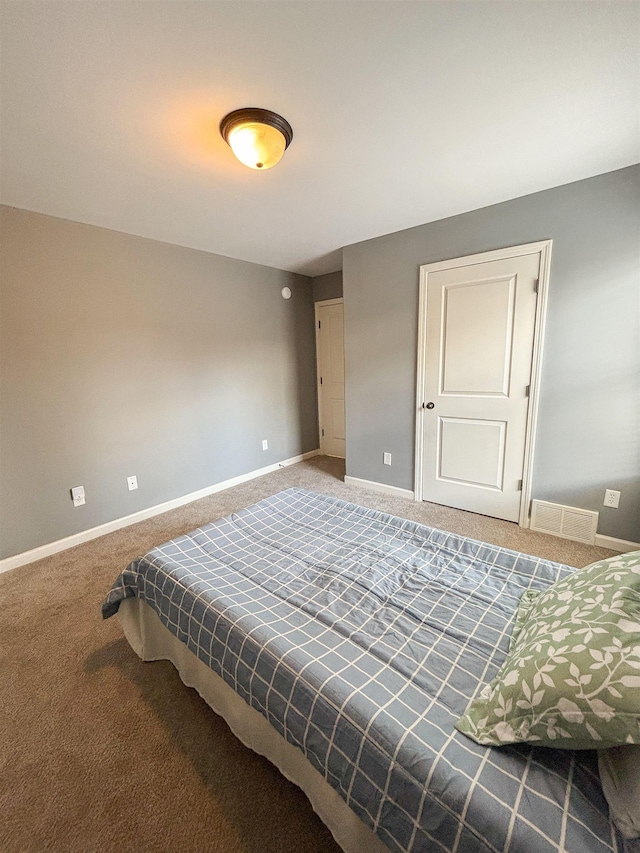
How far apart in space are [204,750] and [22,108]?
8.40 ft

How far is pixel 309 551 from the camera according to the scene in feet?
5.14

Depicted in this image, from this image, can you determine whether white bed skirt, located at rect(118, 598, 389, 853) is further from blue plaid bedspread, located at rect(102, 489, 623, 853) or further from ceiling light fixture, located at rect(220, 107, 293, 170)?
ceiling light fixture, located at rect(220, 107, 293, 170)

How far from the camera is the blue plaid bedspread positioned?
0.67 m

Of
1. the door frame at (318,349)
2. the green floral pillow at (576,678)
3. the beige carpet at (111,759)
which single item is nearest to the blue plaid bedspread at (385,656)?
the green floral pillow at (576,678)

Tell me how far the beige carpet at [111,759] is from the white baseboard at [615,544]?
7.72ft

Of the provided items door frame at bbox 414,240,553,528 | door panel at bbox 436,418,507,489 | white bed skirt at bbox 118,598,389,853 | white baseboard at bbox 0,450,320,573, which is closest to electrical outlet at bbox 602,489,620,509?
door frame at bbox 414,240,553,528

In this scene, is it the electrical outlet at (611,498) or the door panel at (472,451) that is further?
the door panel at (472,451)

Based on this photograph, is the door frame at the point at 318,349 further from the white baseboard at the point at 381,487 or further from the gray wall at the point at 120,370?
the white baseboard at the point at 381,487

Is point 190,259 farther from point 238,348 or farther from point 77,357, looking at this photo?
point 77,357

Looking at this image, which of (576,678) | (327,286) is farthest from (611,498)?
(327,286)

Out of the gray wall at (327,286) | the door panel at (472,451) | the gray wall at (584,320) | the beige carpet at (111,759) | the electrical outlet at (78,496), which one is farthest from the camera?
the gray wall at (327,286)

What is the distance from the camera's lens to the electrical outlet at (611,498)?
2252 mm

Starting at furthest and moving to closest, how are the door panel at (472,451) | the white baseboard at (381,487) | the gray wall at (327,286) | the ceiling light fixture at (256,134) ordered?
the gray wall at (327,286), the white baseboard at (381,487), the door panel at (472,451), the ceiling light fixture at (256,134)

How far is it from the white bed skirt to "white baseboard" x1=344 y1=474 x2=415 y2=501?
2.30 metres
